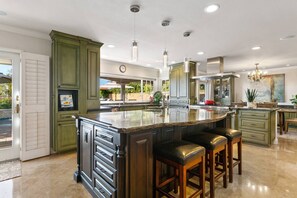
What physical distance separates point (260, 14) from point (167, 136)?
7.91 feet

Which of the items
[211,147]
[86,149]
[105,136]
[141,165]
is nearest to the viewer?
[141,165]

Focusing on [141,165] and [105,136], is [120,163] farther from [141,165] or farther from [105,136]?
[105,136]

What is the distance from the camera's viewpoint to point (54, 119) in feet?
11.1

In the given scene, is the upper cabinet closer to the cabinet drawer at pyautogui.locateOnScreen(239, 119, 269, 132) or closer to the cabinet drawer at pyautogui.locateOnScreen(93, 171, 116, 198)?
the cabinet drawer at pyautogui.locateOnScreen(239, 119, 269, 132)

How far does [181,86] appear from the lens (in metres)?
6.06

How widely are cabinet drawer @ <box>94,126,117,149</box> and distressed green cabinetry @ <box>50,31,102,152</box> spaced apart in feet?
6.57

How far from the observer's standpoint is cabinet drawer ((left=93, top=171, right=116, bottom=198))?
1.57m

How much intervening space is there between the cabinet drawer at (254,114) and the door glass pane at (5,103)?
542 centimetres

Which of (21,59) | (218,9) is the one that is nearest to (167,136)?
(218,9)

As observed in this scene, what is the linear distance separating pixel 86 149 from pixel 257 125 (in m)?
4.08

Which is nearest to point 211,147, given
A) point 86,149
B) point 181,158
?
point 181,158

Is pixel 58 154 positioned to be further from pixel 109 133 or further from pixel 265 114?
pixel 265 114

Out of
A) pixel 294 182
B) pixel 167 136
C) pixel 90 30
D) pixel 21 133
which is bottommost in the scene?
pixel 294 182

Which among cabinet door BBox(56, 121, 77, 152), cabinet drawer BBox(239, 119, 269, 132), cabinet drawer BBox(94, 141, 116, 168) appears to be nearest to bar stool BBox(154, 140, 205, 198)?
cabinet drawer BBox(94, 141, 116, 168)
